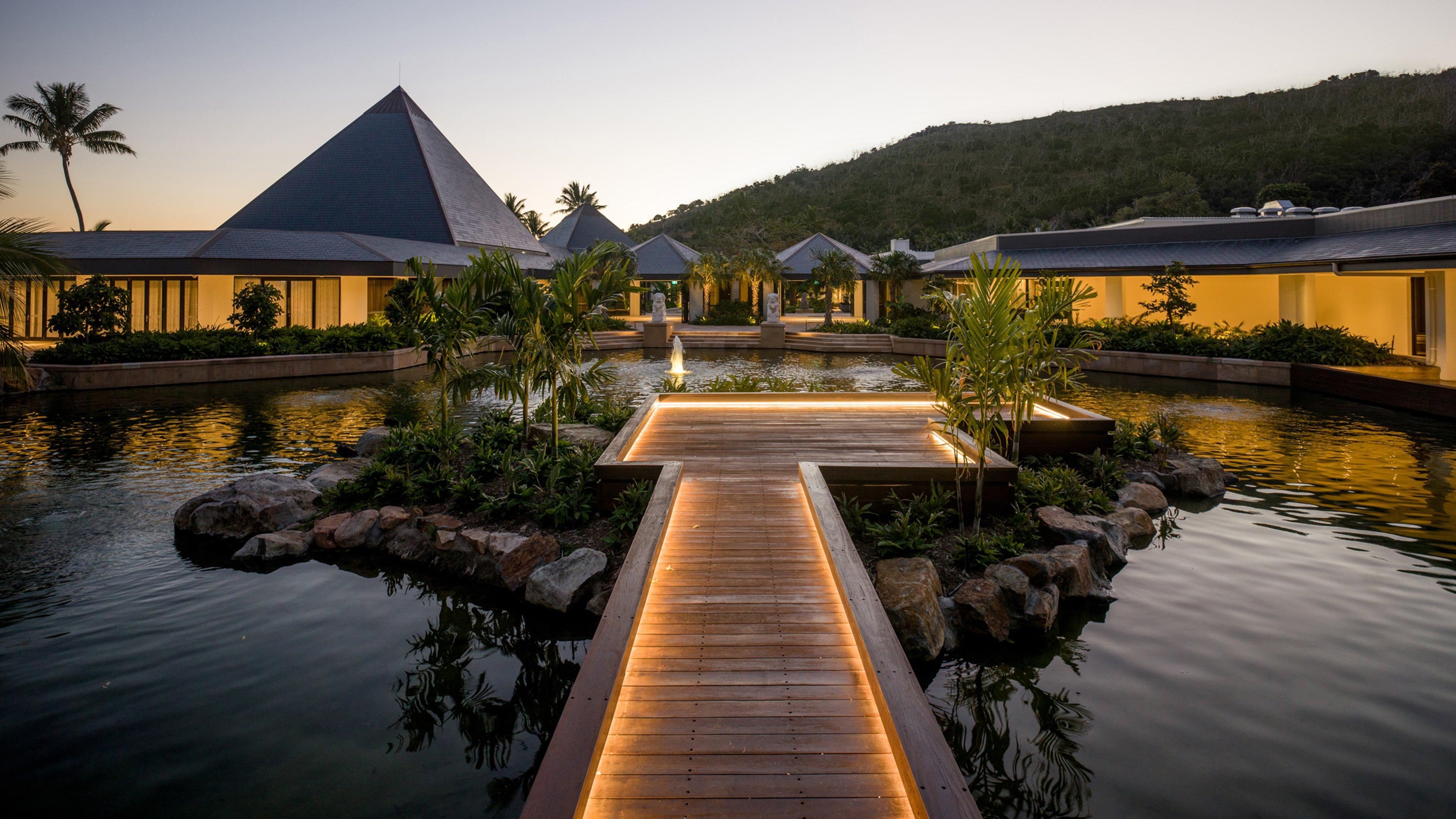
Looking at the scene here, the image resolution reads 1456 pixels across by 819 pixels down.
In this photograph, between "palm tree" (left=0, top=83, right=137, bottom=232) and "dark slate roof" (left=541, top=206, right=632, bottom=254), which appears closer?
"palm tree" (left=0, top=83, right=137, bottom=232)

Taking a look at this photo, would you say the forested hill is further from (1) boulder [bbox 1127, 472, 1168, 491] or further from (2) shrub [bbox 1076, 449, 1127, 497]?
(1) boulder [bbox 1127, 472, 1168, 491]

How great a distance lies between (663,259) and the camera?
4316 centimetres

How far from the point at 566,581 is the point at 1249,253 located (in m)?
25.2

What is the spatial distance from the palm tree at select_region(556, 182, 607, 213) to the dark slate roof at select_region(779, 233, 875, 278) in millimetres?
30275

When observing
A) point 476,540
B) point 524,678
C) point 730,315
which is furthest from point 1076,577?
point 730,315

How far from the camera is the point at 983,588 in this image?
618 cm

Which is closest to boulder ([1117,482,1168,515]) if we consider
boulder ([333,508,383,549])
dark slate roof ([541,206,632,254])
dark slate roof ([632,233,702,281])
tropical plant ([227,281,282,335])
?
boulder ([333,508,383,549])

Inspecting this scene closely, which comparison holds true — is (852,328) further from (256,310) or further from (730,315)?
(256,310)

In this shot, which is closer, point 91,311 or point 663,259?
point 91,311

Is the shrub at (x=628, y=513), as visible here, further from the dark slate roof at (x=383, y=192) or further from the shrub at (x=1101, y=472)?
the dark slate roof at (x=383, y=192)

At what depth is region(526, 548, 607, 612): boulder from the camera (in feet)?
21.5

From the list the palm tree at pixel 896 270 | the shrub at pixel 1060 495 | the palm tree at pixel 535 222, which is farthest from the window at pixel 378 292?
the palm tree at pixel 535 222

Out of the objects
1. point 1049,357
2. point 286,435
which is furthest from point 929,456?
point 286,435

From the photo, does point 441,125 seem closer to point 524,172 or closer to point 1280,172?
point 524,172
